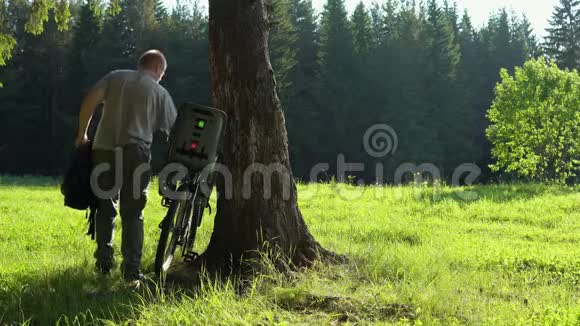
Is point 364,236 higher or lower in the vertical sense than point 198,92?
lower

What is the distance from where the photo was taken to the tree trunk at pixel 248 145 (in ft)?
17.6

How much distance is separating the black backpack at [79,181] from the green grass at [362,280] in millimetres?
649

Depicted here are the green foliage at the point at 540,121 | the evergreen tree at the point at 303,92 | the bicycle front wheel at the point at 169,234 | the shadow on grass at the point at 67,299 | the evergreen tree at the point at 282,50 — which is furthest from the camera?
the evergreen tree at the point at 303,92

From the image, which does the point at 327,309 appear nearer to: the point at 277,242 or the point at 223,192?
the point at 277,242

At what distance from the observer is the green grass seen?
406 cm

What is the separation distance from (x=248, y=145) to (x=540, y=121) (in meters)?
22.3

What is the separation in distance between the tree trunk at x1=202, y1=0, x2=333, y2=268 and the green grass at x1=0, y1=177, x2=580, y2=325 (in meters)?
0.44

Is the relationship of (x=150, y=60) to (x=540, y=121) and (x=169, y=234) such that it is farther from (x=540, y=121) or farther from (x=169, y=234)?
(x=540, y=121)

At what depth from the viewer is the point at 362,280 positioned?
5.08m

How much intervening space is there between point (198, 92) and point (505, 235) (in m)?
35.3

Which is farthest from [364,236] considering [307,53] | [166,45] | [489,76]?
[489,76]

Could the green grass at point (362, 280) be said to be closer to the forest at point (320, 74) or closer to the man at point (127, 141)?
the man at point (127, 141)

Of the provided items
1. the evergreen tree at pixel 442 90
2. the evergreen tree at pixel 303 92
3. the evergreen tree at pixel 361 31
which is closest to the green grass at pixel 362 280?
the evergreen tree at pixel 303 92

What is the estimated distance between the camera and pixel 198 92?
42.2 meters
